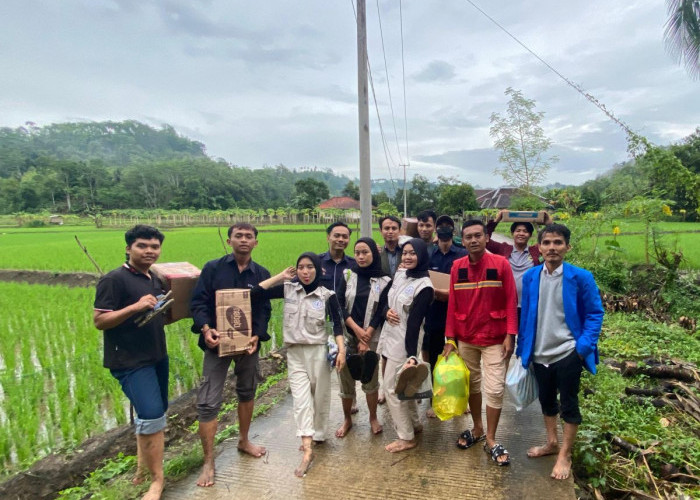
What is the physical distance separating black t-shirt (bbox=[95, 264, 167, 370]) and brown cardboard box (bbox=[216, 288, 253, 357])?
39cm

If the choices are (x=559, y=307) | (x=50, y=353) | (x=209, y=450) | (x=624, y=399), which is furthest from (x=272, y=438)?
(x=50, y=353)

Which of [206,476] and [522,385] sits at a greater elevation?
[522,385]

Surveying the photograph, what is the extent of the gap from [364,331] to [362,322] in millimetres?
100

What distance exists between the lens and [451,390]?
8.81 feet

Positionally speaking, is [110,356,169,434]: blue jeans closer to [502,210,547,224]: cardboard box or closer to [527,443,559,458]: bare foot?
[527,443,559,458]: bare foot

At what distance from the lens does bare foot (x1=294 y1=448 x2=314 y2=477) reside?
8.43ft

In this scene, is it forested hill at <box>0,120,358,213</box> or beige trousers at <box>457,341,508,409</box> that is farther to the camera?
forested hill at <box>0,120,358,213</box>

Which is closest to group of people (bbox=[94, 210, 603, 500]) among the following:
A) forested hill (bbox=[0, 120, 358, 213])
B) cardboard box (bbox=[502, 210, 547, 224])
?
cardboard box (bbox=[502, 210, 547, 224])

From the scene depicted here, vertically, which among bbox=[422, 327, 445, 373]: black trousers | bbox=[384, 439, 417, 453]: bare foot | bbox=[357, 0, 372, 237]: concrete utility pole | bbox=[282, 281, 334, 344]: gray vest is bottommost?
bbox=[384, 439, 417, 453]: bare foot

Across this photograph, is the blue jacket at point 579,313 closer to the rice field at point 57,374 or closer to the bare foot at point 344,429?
the bare foot at point 344,429

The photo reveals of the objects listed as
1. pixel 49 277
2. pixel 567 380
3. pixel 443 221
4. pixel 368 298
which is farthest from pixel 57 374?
pixel 49 277

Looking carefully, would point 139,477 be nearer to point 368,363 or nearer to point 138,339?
point 138,339

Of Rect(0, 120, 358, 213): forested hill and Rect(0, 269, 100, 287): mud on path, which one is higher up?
Rect(0, 120, 358, 213): forested hill

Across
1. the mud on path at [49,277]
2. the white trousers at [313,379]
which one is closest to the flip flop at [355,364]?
the white trousers at [313,379]
